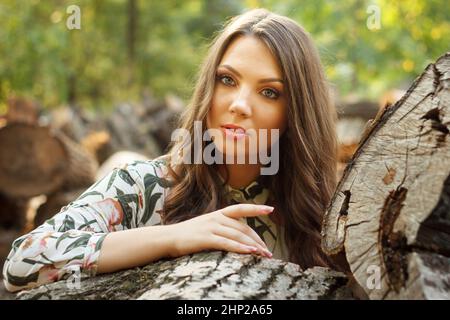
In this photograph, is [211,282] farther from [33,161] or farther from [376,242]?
[33,161]

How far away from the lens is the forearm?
1666 millimetres

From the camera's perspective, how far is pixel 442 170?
142 centimetres

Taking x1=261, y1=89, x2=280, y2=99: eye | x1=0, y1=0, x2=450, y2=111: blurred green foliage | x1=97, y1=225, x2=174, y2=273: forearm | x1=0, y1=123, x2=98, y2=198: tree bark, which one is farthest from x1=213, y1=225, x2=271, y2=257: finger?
x1=0, y1=123, x2=98, y2=198: tree bark

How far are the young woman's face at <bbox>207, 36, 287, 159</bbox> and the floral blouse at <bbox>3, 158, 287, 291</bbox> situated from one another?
28cm

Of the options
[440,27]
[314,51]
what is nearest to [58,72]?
[440,27]

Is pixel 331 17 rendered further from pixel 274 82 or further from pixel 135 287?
pixel 135 287

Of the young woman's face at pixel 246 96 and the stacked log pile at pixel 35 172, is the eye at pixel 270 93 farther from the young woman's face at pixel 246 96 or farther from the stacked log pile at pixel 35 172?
the stacked log pile at pixel 35 172

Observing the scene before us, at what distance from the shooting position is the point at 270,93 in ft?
6.99

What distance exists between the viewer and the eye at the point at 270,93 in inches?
83.4

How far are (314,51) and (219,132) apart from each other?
520mm

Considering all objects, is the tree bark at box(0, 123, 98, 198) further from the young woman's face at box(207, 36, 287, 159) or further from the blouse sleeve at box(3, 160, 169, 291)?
the young woman's face at box(207, 36, 287, 159)

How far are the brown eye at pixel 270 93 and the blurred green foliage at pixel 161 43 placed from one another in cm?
70

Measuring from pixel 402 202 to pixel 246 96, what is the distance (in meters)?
0.78
